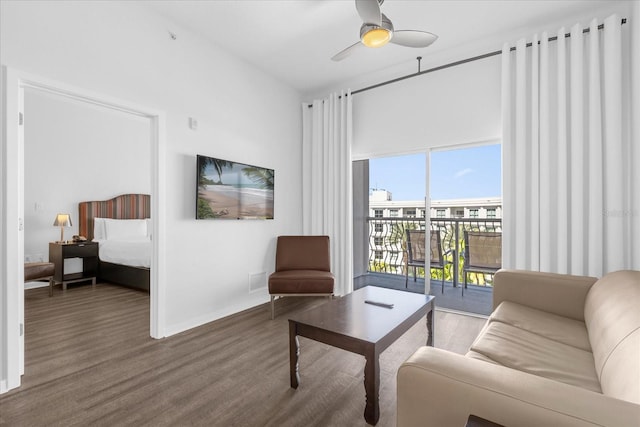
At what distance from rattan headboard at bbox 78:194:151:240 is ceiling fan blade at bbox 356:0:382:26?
18.5ft

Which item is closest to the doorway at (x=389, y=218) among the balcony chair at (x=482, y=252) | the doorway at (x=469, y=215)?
the doorway at (x=469, y=215)

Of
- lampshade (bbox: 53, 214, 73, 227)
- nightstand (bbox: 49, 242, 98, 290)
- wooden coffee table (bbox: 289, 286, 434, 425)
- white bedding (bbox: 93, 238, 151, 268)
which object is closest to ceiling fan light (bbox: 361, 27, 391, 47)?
wooden coffee table (bbox: 289, 286, 434, 425)

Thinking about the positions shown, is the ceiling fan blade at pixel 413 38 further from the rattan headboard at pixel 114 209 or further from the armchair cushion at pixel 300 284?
the rattan headboard at pixel 114 209

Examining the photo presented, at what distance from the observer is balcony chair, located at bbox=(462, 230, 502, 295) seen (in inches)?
134

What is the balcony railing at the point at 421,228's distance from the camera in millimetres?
3801

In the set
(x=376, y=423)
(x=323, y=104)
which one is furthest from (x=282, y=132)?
(x=376, y=423)

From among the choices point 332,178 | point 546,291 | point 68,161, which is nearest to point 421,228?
point 332,178

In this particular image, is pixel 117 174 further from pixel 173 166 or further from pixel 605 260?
pixel 605 260

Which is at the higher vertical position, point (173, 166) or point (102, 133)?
point (102, 133)

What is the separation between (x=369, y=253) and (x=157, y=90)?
3.35 meters

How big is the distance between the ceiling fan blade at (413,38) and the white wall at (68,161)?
3.63 meters

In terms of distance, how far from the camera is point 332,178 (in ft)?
13.6

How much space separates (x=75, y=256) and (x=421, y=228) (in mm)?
5145

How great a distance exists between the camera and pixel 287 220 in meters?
4.27
